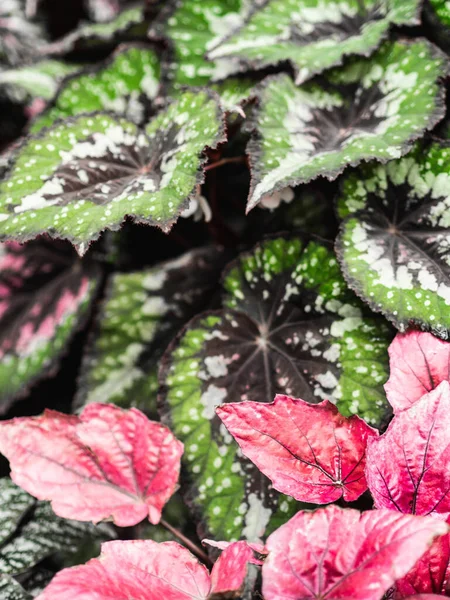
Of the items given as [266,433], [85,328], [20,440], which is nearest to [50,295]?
→ [85,328]

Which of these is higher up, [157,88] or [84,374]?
[157,88]

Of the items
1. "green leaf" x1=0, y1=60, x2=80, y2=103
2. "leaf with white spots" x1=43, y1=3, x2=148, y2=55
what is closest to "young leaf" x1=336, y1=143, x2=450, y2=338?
"leaf with white spots" x1=43, y1=3, x2=148, y2=55

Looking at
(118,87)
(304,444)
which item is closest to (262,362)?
(304,444)

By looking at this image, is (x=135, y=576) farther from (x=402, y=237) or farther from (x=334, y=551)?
(x=402, y=237)

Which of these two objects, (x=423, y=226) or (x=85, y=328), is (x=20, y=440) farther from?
(x=423, y=226)

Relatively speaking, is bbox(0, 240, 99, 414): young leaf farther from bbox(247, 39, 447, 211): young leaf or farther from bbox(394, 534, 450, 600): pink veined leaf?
bbox(394, 534, 450, 600): pink veined leaf

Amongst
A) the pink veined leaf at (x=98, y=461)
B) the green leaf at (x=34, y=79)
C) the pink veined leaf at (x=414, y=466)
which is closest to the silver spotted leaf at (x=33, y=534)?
the pink veined leaf at (x=98, y=461)
